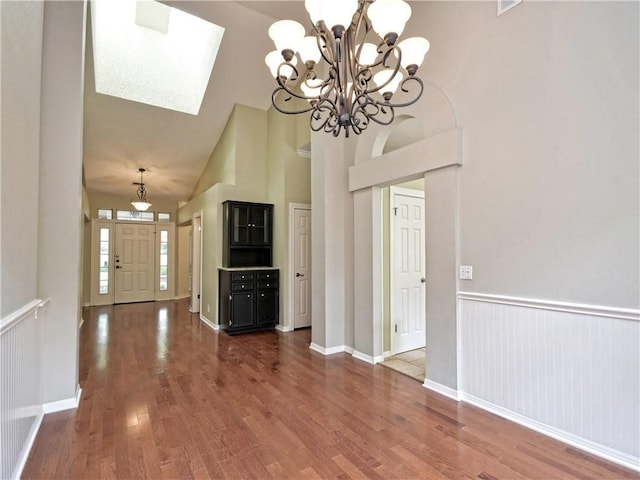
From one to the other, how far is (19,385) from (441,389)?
9.76 ft

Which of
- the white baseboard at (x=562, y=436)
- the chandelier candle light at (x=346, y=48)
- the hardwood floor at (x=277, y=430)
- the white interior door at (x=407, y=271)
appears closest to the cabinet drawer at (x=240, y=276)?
the hardwood floor at (x=277, y=430)

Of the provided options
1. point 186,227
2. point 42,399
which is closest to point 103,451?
point 42,399

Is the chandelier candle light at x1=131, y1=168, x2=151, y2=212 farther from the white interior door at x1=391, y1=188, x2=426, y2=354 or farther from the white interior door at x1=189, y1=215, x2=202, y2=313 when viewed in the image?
the white interior door at x1=391, y1=188, x2=426, y2=354

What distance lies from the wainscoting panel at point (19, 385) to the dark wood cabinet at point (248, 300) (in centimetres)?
257

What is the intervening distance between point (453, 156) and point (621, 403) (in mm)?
1947

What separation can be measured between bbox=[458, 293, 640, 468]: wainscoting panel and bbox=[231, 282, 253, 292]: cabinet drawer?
3241 mm

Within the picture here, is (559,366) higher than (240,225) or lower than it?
lower

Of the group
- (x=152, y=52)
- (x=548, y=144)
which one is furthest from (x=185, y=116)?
(x=548, y=144)

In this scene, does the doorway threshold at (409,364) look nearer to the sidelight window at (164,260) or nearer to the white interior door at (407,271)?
the white interior door at (407,271)

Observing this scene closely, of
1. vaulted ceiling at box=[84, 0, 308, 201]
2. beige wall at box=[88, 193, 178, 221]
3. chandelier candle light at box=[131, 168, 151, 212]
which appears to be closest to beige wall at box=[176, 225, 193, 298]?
beige wall at box=[88, 193, 178, 221]

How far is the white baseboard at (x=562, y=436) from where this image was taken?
72.8 inches

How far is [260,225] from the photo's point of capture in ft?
17.7

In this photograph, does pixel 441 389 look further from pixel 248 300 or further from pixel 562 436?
pixel 248 300

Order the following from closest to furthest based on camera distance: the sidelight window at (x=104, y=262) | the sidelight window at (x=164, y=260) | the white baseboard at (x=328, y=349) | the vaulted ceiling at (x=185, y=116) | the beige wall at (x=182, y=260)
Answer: the white baseboard at (x=328, y=349), the vaulted ceiling at (x=185, y=116), the sidelight window at (x=104, y=262), the sidelight window at (x=164, y=260), the beige wall at (x=182, y=260)
